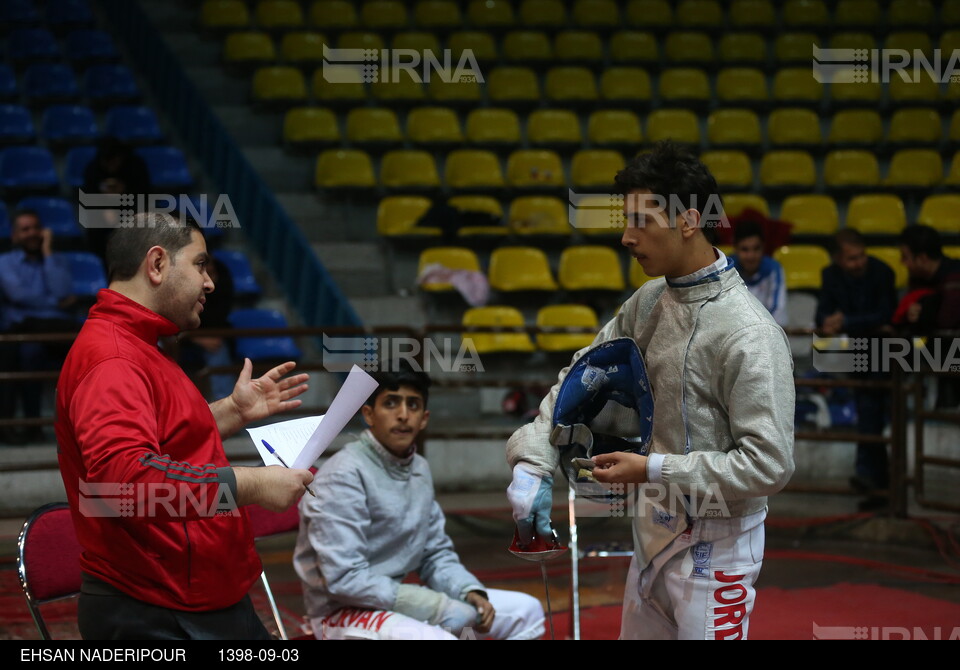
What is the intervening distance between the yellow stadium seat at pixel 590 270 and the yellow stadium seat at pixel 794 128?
8.01 ft

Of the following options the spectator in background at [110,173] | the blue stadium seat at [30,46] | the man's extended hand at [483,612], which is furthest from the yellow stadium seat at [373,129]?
the man's extended hand at [483,612]

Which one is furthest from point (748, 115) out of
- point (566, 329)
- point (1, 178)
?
point (1, 178)

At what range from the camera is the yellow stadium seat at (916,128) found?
891 centimetres

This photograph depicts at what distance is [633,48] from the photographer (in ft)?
32.2

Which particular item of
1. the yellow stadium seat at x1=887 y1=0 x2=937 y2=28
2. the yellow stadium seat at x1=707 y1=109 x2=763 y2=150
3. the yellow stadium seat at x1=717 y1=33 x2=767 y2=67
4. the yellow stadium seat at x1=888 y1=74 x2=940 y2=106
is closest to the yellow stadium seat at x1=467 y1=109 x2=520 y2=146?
the yellow stadium seat at x1=707 y1=109 x2=763 y2=150

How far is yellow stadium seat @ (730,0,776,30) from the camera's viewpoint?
10.2 metres

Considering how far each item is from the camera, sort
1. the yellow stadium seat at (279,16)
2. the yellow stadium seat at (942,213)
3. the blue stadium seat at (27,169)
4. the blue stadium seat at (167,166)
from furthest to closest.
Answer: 1. the yellow stadium seat at (279,16)
2. the yellow stadium seat at (942,213)
3. the blue stadium seat at (167,166)
4. the blue stadium seat at (27,169)

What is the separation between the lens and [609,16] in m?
Answer: 10.1

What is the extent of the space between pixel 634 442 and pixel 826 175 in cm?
697

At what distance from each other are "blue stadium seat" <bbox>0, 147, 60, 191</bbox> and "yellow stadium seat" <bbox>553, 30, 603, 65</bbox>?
4800 millimetres

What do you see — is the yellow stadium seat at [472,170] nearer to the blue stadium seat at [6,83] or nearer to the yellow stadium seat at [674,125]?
the yellow stadium seat at [674,125]

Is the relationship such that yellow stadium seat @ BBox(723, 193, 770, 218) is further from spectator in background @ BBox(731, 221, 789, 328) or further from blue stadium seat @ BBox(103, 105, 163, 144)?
blue stadium seat @ BBox(103, 105, 163, 144)
